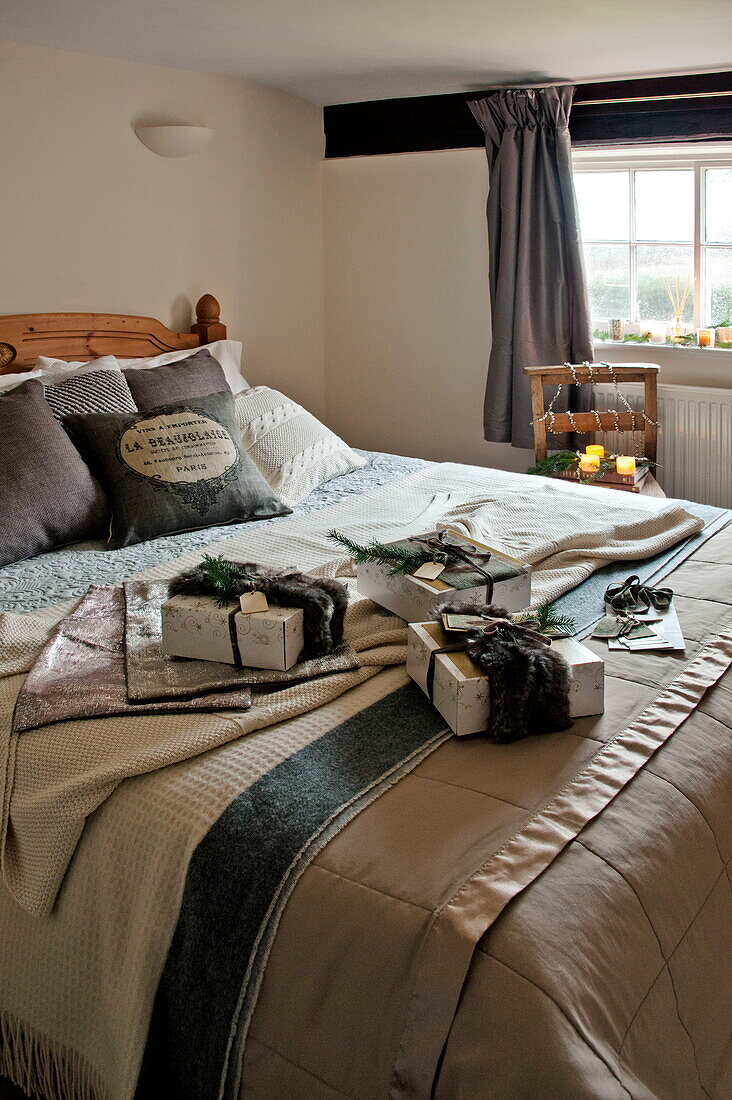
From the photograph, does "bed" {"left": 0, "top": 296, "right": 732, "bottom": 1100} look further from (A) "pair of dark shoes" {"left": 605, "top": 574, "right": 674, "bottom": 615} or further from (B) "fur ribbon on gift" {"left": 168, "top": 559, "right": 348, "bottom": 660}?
(A) "pair of dark shoes" {"left": 605, "top": 574, "right": 674, "bottom": 615}

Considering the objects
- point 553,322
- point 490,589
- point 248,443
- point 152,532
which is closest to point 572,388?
point 553,322

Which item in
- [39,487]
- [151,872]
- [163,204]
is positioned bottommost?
[151,872]

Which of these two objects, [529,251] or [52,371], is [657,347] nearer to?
[529,251]

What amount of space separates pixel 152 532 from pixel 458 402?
2138mm

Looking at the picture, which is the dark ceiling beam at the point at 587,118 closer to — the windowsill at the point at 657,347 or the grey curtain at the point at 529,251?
the grey curtain at the point at 529,251

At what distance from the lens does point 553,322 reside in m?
3.78

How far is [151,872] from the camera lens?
4.13 ft

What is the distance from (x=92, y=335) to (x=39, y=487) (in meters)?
1.17

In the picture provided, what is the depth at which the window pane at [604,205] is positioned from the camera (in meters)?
3.86

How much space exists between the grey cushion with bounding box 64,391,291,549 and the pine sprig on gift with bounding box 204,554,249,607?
760 millimetres

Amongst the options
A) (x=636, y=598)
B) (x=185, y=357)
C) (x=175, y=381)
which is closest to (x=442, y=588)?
(x=636, y=598)

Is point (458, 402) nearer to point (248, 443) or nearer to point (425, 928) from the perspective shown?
point (248, 443)

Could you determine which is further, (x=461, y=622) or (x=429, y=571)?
(x=429, y=571)

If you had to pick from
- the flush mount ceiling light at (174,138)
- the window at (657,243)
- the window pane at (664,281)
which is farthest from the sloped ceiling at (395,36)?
the window pane at (664,281)
